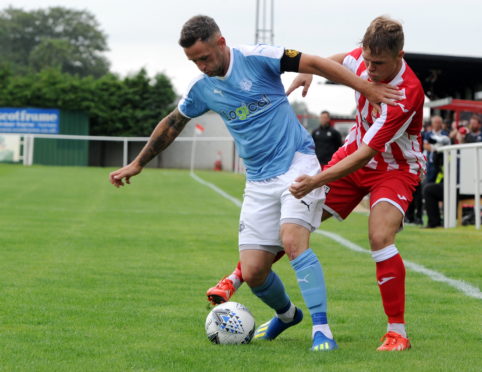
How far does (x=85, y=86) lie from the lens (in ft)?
187

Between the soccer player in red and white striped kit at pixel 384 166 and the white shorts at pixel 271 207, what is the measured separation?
18 cm

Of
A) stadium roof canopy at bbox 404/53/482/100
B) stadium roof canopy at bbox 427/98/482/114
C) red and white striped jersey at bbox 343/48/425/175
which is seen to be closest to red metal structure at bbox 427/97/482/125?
stadium roof canopy at bbox 427/98/482/114

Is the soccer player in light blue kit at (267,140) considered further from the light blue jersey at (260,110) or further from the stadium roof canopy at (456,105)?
the stadium roof canopy at (456,105)

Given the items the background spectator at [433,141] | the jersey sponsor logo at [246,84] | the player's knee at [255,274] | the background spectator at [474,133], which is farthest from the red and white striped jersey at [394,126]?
the background spectator at [474,133]

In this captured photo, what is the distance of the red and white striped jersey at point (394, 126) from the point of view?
5.59 metres

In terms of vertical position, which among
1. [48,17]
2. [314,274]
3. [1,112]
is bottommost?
[314,274]

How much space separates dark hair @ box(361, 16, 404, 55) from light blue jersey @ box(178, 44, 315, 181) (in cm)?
60

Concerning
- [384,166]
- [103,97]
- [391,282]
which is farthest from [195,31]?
[103,97]

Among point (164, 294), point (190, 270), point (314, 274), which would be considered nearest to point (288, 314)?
Answer: point (314, 274)

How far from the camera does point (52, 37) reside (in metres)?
→ 108

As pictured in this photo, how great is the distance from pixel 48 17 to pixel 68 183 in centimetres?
8167

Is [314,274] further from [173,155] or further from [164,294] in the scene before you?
[173,155]

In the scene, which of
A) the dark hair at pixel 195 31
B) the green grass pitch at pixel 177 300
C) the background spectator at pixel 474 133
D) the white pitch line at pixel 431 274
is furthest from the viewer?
the background spectator at pixel 474 133

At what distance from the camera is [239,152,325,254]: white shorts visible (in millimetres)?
5758
